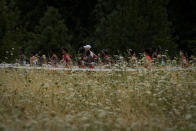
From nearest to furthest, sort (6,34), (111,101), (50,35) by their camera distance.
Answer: (111,101), (6,34), (50,35)

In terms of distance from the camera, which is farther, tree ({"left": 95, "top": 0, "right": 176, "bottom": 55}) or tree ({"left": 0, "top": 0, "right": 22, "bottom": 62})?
tree ({"left": 95, "top": 0, "right": 176, "bottom": 55})

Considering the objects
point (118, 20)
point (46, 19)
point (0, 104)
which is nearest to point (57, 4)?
point (46, 19)

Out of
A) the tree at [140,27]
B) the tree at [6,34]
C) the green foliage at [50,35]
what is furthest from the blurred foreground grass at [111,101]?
the green foliage at [50,35]

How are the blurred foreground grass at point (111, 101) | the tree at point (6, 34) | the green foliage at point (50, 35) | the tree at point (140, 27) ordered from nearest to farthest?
1. the blurred foreground grass at point (111, 101)
2. the tree at point (6, 34)
3. the tree at point (140, 27)
4. the green foliage at point (50, 35)

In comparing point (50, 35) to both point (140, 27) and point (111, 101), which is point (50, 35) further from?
point (111, 101)

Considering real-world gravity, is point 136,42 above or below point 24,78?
above

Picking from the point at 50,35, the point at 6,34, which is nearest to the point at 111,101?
the point at 6,34

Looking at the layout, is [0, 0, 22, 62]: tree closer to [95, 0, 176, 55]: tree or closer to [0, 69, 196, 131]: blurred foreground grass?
[95, 0, 176, 55]: tree

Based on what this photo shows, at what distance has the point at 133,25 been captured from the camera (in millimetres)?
17109

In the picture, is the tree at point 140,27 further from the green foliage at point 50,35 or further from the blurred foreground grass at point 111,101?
the blurred foreground grass at point 111,101

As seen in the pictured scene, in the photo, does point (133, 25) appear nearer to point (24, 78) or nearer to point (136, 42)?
point (136, 42)

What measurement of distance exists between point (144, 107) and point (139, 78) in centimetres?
163

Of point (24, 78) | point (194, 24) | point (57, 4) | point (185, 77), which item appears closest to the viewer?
point (185, 77)

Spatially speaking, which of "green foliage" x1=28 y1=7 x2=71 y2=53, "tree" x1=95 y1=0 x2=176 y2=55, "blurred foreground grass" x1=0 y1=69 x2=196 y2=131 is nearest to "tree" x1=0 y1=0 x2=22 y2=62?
"green foliage" x1=28 y1=7 x2=71 y2=53
